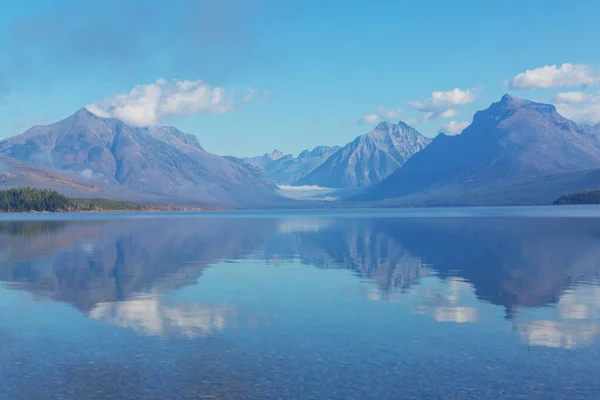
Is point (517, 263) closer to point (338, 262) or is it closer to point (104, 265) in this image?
point (338, 262)

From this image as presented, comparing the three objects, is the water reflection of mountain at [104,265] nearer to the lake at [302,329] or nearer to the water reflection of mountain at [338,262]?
the water reflection of mountain at [338,262]

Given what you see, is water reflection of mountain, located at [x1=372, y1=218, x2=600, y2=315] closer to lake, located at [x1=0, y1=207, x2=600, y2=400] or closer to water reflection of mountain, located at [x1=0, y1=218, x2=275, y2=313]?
lake, located at [x1=0, y1=207, x2=600, y2=400]

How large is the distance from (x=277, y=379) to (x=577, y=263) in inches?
1769

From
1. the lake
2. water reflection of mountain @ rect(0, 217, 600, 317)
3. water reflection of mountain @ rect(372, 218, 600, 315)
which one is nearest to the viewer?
the lake

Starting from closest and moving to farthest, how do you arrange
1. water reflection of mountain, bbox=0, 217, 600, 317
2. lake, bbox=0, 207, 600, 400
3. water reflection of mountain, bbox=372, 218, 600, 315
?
lake, bbox=0, 207, 600, 400
water reflection of mountain, bbox=372, 218, 600, 315
water reflection of mountain, bbox=0, 217, 600, 317

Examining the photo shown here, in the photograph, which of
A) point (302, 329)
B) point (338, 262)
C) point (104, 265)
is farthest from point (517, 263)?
point (104, 265)

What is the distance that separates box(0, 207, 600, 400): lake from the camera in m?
23.3

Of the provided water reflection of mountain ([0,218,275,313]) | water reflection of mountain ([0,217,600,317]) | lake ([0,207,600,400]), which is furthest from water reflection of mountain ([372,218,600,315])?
water reflection of mountain ([0,218,275,313])

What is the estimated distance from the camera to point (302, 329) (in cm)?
3244

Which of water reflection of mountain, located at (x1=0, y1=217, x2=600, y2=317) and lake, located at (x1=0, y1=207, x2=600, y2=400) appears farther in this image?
water reflection of mountain, located at (x1=0, y1=217, x2=600, y2=317)

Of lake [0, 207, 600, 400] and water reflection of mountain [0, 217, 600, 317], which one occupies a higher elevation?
water reflection of mountain [0, 217, 600, 317]

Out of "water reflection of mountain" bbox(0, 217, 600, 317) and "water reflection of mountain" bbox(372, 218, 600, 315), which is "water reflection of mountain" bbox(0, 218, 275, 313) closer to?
"water reflection of mountain" bbox(0, 217, 600, 317)

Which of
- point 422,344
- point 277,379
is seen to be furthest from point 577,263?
point 277,379

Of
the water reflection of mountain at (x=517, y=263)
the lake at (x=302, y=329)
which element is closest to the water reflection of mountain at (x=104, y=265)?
the lake at (x=302, y=329)
